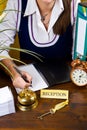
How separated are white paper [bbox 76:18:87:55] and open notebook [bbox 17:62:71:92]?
0.11 metres

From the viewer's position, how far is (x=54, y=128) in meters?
0.86

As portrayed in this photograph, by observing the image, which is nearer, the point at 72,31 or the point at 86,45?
the point at 86,45

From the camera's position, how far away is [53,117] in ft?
2.97

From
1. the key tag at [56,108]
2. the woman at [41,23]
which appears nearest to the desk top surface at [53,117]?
the key tag at [56,108]

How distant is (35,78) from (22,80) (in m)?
0.09

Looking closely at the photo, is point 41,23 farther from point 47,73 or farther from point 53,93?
point 53,93

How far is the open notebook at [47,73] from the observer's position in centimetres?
107

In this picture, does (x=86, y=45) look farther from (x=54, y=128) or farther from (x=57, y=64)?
(x=54, y=128)

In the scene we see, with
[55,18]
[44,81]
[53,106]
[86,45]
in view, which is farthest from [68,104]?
[55,18]

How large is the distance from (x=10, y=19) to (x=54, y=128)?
2.22 feet

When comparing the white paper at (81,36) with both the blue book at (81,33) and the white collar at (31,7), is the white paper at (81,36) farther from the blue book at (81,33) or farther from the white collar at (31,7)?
the white collar at (31,7)

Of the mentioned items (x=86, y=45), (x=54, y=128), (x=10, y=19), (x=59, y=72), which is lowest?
(x=54, y=128)

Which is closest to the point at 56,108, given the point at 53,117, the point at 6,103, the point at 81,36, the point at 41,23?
the point at 53,117

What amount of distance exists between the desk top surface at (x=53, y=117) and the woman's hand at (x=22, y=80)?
41 mm
